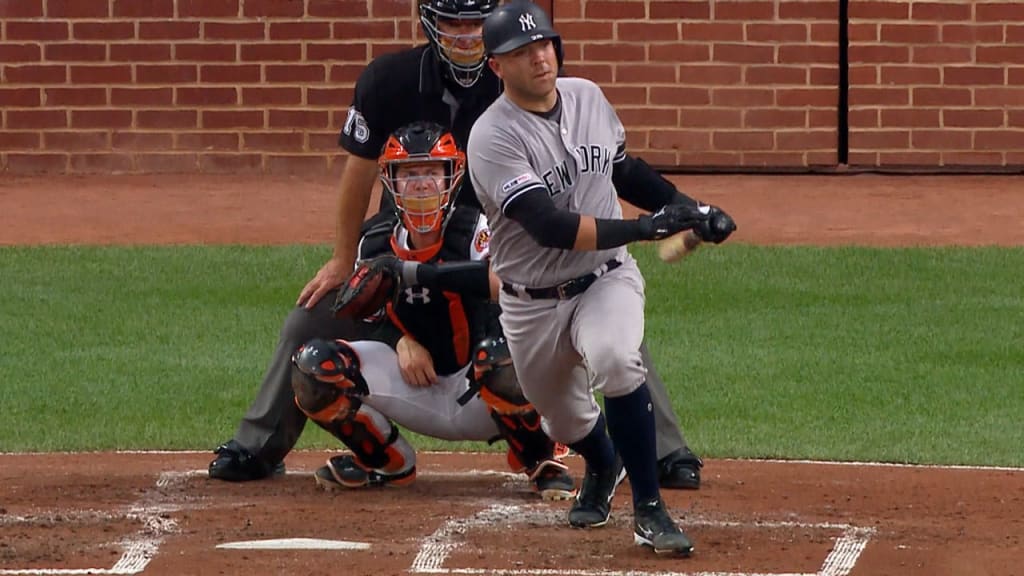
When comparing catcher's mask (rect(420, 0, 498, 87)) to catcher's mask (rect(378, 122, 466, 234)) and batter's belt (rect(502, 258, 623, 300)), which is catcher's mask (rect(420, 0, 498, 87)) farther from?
batter's belt (rect(502, 258, 623, 300))

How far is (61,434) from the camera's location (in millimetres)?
8023

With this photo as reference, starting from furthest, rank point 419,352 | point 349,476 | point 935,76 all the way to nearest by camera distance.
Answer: point 935,76 → point 349,476 → point 419,352

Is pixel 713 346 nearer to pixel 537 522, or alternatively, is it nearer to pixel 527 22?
pixel 537 522

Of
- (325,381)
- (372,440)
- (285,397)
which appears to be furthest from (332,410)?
(285,397)

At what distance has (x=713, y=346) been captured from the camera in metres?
9.93

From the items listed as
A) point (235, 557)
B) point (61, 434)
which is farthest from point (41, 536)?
point (61, 434)

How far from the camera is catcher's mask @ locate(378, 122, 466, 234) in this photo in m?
6.39

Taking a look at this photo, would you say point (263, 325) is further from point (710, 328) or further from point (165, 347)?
point (710, 328)

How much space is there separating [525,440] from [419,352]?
45 centimetres

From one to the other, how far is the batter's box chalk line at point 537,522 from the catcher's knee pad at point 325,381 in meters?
0.59

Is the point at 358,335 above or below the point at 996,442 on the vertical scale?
above

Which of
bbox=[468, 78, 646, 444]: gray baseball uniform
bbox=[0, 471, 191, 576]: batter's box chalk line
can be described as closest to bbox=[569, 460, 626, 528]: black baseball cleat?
bbox=[468, 78, 646, 444]: gray baseball uniform

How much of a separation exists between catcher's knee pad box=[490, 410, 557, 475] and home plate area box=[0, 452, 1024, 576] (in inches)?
4.2

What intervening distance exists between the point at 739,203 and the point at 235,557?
925cm
